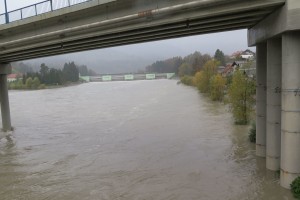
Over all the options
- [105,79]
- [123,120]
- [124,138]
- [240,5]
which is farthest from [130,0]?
[105,79]

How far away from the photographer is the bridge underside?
42.9ft

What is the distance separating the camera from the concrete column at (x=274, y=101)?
535 inches

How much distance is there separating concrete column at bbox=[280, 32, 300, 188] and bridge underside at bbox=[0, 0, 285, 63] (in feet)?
4.81

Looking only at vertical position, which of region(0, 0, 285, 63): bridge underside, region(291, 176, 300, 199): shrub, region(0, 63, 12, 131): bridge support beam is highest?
region(0, 0, 285, 63): bridge underside

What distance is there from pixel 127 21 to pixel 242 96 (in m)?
12.3

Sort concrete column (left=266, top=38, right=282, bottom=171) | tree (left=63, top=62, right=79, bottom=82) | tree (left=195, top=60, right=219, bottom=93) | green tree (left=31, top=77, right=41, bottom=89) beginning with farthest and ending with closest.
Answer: tree (left=63, top=62, right=79, bottom=82)
green tree (left=31, top=77, right=41, bottom=89)
tree (left=195, top=60, right=219, bottom=93)
concrete column (left=266, top=38, right=282, bottom=171)

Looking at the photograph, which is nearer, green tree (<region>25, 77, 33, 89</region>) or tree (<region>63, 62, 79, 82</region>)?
green tree (<region>25, 77, 33, 89</region>)

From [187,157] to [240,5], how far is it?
839cm

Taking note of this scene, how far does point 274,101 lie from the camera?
13867mm

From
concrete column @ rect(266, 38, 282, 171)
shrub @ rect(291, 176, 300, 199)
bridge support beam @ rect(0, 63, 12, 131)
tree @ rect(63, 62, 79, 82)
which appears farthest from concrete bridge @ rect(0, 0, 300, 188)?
tree @ rect(63, 62, 79, 82)

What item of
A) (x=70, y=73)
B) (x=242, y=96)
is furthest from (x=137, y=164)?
(x=70, y=73)

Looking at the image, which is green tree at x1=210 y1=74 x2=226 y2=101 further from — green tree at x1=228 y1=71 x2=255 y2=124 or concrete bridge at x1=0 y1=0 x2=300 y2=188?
concrete bridge at x1=0 y1=0 x2=300 y2=188

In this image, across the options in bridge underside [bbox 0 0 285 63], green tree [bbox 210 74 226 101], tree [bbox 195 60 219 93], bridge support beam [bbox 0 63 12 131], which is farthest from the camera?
tree [bbox 195 60 219 93]

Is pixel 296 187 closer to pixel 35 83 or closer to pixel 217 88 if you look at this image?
pixel 217 88
